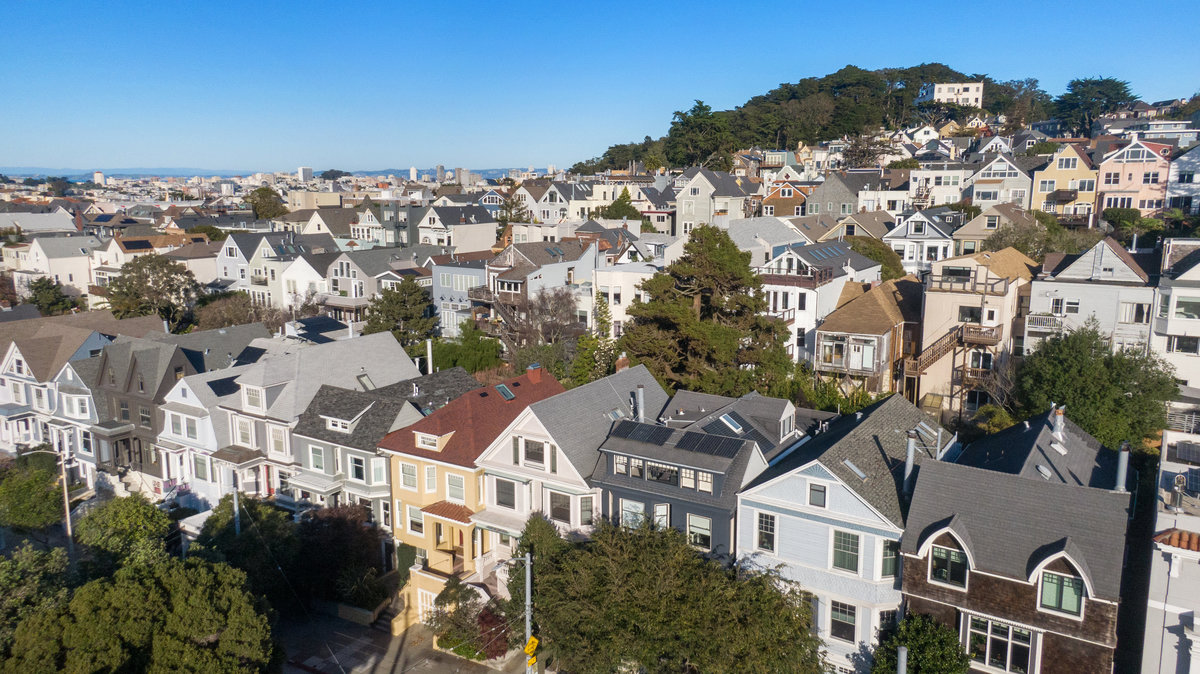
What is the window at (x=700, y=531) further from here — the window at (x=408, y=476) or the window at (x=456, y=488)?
the window at (x=408, y=476)

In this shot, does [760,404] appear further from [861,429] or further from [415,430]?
[415,430]

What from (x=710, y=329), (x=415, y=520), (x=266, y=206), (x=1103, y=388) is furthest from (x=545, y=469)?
(x=266, y=206)

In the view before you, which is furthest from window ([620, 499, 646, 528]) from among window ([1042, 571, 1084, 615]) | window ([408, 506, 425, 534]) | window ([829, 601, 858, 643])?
window ([1042, 571, 1084, 615])

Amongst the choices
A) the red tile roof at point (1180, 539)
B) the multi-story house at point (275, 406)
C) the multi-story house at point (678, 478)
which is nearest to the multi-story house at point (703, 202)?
the multi-story house at point (275, 406)

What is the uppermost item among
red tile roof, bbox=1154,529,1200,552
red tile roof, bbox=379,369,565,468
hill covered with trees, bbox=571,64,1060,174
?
hill covered with trees, bbox=571,64,1060,174

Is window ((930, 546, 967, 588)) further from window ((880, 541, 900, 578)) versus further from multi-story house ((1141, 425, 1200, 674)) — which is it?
multi-story house ((1141, 425, 1200, 674))

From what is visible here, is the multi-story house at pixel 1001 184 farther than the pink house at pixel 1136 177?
Yes

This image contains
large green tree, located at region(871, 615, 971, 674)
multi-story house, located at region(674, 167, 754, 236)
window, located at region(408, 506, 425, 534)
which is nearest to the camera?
large green tree, located at region(871, 615, 971, 674)
